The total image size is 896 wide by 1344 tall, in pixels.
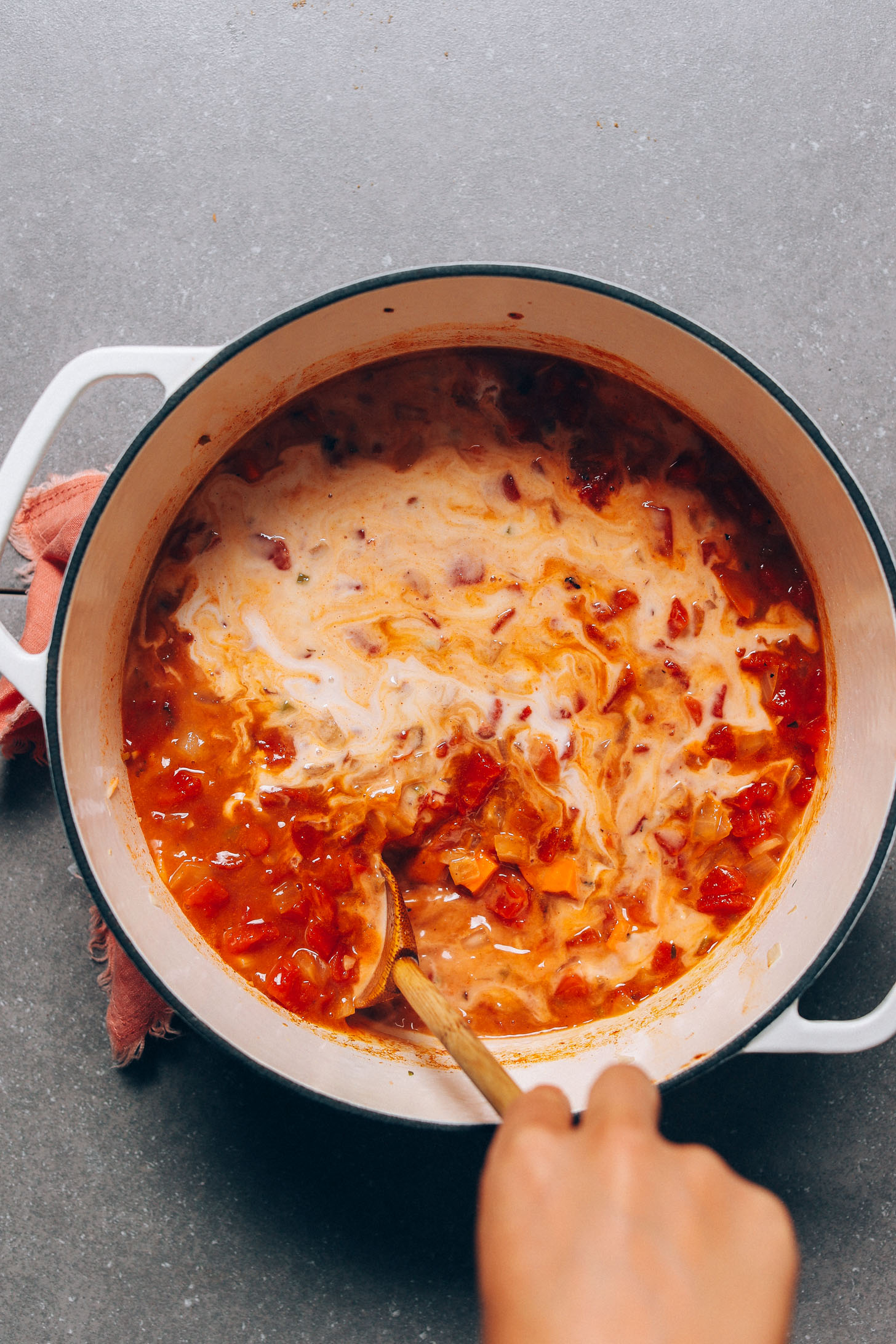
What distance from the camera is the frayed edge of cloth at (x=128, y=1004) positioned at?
204cm

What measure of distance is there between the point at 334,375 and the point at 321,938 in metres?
1.28

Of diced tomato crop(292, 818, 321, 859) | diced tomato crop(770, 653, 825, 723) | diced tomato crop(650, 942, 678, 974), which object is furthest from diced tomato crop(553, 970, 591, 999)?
diced tomato crop(770, 653, 825, 723)

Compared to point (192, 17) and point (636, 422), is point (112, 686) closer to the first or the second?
point (636, 422)

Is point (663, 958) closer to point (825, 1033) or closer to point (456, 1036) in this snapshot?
point (825, 1033)

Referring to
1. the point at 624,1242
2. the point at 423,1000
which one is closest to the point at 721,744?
the point at 423,1000

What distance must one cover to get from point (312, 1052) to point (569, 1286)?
1225mm

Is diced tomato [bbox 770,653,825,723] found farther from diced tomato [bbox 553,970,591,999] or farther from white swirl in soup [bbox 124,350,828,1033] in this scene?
diced tomato [bbox 553,970,591,999]

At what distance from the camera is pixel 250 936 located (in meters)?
2.02

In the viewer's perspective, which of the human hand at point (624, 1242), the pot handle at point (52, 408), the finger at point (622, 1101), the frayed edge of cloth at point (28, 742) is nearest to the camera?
the human hand at point (624, 1242)

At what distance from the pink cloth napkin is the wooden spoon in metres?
0.51

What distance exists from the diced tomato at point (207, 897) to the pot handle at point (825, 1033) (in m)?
1.15

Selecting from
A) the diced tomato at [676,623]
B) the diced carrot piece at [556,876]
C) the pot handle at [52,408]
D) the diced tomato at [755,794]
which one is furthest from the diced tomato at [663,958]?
the pot handle at [52,408]

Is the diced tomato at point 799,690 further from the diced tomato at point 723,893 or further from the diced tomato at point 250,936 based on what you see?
the diced tomato at point 250,936

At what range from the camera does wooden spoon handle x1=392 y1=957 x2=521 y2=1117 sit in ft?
4.76
